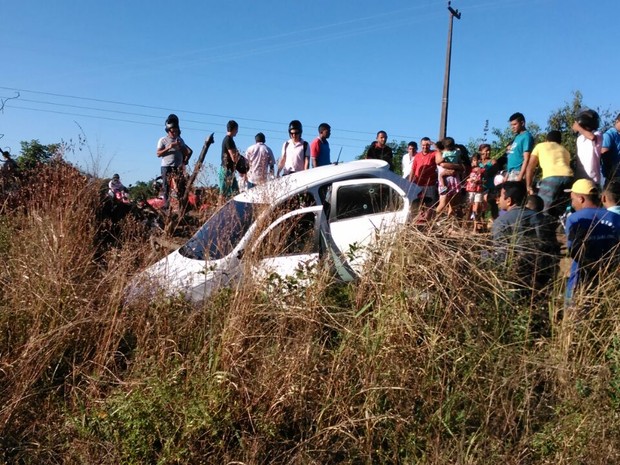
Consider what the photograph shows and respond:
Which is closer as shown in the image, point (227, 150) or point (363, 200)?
point (363, 200)

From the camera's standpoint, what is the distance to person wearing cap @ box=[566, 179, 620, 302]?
14.1 feet

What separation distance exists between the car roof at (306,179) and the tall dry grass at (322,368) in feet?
5.30

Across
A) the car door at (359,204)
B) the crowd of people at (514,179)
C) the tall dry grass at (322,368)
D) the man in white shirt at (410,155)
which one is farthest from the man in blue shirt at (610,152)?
the man in white shirt at (410,155)

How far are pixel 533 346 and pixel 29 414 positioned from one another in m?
3.58

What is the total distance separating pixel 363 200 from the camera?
6.58 meters

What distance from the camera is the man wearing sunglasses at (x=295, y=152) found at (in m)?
9.11

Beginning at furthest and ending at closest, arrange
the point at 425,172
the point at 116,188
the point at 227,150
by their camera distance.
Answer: the point at 227,150
the point at 425,172
the point at 116,188

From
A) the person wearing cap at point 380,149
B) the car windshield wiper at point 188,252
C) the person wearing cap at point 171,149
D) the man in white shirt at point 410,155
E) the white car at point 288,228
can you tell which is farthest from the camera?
the man in white shirt at point 410,155

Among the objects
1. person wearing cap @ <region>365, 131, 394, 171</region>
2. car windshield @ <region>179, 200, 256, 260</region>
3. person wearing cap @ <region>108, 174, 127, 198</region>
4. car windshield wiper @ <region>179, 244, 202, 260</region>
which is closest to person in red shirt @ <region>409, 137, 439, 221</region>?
person wearing cap @ <region>365, 131, 394, 171</region>

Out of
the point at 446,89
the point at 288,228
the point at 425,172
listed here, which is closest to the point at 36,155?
the point at 288,228

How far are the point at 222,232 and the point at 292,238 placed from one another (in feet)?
2.25

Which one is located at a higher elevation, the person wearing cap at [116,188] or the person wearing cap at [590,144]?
the person wearing cap at [590,144]

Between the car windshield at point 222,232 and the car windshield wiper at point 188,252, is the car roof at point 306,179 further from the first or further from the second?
the car windshield wiper at point 188,252

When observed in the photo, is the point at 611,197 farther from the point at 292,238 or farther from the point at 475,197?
the point at 475,197
